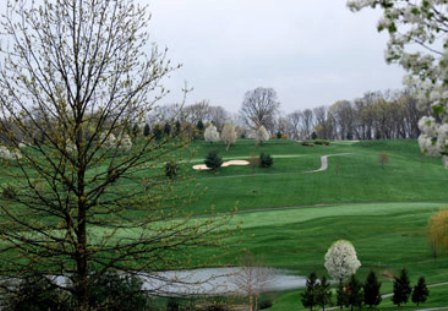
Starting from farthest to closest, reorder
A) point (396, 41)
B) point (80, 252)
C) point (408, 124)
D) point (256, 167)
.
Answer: point (408, 124), point (256, 167), point (80, 252), point (396, 41)

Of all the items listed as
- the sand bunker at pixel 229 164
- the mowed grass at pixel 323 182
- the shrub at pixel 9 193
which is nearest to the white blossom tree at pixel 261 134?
the mowed grass at pixel 323 182

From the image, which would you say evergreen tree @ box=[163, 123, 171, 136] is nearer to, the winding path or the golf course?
the golf course

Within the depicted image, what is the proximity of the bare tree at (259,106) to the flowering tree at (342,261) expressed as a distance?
4774 inches

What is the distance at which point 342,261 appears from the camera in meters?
32.2

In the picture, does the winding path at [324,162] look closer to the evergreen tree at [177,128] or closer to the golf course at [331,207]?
the golf course at [331,207]

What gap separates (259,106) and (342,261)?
408 feet

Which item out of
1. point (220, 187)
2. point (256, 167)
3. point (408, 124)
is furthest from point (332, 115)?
point (220, 187)

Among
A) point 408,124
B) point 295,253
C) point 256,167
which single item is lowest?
point 295,253

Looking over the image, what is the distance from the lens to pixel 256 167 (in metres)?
88.8

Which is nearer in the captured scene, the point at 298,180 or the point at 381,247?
the point at 381,247

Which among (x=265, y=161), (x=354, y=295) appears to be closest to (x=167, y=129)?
→ (x=354, y=295)

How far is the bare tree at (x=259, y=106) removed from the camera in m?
154

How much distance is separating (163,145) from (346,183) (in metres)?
71.4

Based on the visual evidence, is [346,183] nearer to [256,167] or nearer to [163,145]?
[256,167]
